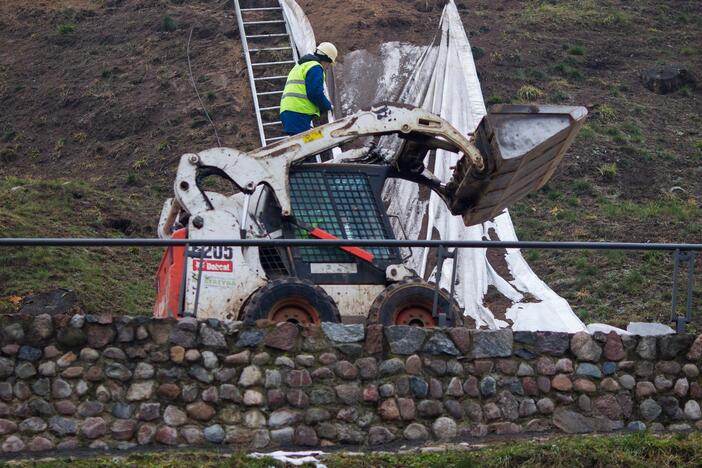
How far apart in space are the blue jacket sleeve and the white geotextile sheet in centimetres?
285

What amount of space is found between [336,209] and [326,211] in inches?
4.6

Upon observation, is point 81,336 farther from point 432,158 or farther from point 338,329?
point 432,158

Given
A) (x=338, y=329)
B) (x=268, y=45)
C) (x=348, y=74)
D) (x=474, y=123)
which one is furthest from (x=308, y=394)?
(x=268, y=45)

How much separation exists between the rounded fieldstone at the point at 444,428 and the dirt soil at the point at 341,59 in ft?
26.8

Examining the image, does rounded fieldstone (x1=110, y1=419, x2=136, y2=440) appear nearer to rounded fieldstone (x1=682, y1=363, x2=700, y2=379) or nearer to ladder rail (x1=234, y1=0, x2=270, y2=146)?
rounded fieldstone (x1=682, y1=363, x2=700, y2=379)

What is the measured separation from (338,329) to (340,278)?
1962mm

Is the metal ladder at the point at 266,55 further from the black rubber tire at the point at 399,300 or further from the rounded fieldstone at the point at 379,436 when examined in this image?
the rounded fieldstone at the point at 379,436

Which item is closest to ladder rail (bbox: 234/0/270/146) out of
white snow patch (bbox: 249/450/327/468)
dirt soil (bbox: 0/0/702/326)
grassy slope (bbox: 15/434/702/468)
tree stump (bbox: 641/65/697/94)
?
dirt soil (bbox: 0/0/702/326)

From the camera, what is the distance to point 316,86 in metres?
15.8

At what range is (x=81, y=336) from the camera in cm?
1155

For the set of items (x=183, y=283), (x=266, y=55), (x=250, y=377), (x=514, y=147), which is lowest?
(x=250, y=377)

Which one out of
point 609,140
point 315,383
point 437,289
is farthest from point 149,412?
Answer: point 609,140

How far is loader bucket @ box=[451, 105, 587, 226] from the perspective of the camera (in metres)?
14.0

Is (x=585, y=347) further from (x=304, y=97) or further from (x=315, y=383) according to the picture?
(x=304, y=97)
